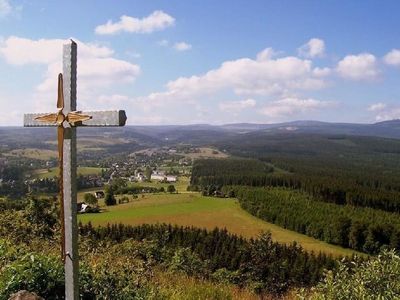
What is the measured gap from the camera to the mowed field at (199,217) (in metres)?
83.7

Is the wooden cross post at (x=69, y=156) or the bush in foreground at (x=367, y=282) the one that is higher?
the wooden cross post at (x=69, y=156)

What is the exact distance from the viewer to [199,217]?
310 ft

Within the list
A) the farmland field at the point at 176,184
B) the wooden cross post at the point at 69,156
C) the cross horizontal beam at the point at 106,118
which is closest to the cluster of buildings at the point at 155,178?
the farmland field at the point at 176,184

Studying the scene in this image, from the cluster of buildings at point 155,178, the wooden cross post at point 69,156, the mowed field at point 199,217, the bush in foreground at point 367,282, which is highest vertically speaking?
the wooden cross post at point 69,156

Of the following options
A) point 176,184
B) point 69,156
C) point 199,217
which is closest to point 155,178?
point 176,184

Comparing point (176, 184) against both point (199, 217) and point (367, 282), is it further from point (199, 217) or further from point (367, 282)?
point (367, 282)

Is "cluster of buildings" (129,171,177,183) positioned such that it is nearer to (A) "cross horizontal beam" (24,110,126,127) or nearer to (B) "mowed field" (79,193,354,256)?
(B) "mowed field" (79,193,354,256)

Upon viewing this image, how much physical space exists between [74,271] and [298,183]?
5416 inches

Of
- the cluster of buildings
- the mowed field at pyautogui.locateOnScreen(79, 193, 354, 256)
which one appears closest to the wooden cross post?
the mowed field at pyautogui.locateOnScreen(79, 193, 354, 256)

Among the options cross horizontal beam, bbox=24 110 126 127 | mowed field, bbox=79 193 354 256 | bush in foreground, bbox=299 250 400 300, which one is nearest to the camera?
cross horizontal beam, bbox=24 110 126 127

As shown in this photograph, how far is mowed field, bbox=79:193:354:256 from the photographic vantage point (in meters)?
83.7

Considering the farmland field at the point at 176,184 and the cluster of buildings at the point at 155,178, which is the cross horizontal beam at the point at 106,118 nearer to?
the farmland field at the point at 176,184

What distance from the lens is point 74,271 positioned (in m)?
5.79

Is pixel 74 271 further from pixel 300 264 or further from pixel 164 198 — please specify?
pixel 164 198
